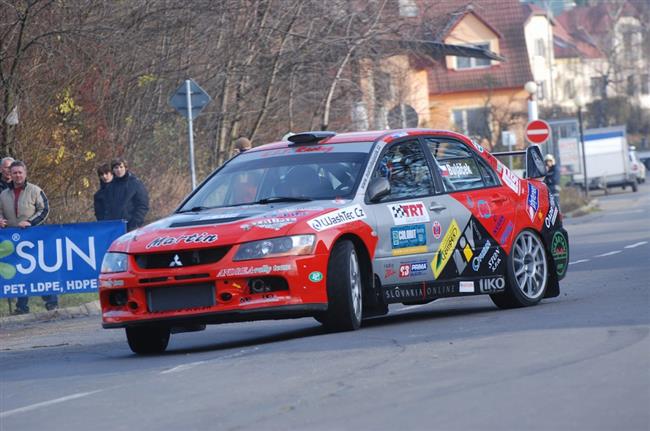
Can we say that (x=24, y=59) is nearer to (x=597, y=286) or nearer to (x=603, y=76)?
(x=597, y=286)

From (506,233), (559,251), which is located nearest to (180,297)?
(506,233)

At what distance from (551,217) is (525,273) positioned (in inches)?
34.1

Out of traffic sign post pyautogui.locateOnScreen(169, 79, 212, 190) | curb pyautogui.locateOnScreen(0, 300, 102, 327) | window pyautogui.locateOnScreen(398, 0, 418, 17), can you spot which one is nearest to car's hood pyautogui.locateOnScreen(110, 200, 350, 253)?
curb pyautogui.locateOnScreen(0, 300, 102, 327)

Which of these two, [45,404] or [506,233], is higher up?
[506,233]

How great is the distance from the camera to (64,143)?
77.5ft

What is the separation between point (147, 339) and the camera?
1145 cm

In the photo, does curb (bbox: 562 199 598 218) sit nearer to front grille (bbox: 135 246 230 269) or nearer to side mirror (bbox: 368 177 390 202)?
side mirror (bbox: 368 177 390 202)

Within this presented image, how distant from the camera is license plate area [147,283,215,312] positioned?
10711 millimetres

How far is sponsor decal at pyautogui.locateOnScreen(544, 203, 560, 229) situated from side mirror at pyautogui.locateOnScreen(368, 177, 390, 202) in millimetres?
2406

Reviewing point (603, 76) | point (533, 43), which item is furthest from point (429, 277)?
point (603, 76)

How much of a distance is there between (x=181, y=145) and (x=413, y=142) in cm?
1727

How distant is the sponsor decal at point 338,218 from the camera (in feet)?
35.9

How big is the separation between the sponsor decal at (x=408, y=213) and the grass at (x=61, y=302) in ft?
23.1

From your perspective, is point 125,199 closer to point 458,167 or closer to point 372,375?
point 458,167
